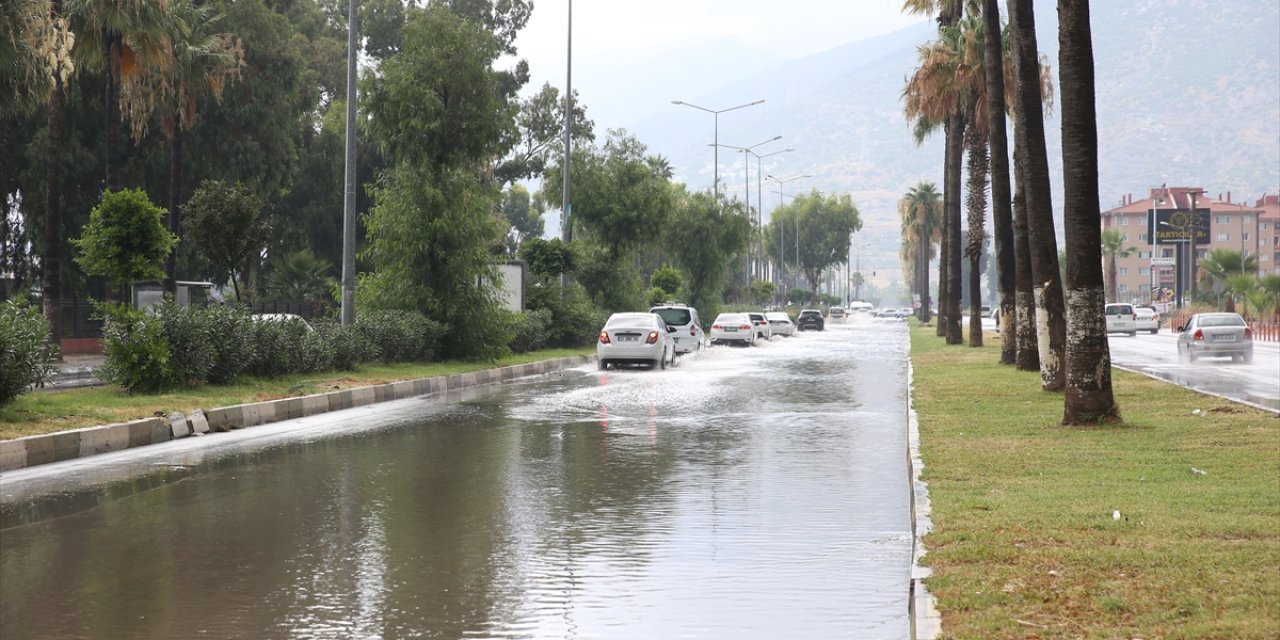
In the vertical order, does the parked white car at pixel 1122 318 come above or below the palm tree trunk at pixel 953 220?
below

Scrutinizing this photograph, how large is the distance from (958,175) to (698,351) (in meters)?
10.4

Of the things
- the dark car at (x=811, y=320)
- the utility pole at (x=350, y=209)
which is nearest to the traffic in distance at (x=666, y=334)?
the utility pole at (x=350, y=209)

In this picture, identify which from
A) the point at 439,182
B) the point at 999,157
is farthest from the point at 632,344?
the point at 999,157

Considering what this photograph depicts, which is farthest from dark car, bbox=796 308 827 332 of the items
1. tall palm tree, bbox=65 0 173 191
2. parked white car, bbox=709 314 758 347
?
tall palm tree, bbox=65 0 173 191

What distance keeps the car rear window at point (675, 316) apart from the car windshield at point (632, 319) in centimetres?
956

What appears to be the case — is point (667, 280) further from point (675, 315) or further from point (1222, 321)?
point (1222, 321)

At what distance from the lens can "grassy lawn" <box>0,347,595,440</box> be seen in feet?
51.6

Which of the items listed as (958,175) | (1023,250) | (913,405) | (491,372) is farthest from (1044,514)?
(958,175)

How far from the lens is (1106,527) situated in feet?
28.3

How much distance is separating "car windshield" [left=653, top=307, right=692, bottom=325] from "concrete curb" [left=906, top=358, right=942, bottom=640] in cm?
3147

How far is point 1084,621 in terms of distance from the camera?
20.3ft

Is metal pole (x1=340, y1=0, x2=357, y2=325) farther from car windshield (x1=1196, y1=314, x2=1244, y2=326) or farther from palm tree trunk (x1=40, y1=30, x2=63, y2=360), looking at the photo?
car windshield (x1=1196, y1=314, x2=1244, y2=326)

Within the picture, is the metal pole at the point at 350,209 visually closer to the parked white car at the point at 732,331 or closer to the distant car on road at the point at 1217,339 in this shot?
the distant car on road at the point at 1217,339

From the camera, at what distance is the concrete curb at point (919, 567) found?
615 cm
